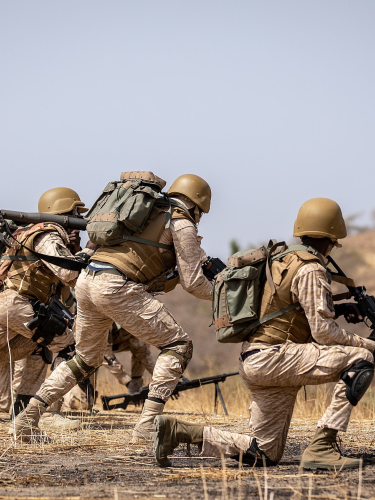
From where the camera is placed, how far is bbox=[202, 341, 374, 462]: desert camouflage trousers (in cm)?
499

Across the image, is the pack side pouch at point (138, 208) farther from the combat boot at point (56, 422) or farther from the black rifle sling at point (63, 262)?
the combat boot at point (56, 422)

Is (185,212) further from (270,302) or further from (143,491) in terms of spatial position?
(143,491)

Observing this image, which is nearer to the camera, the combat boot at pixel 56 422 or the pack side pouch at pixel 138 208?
the pack side pouch at pixel 138 208


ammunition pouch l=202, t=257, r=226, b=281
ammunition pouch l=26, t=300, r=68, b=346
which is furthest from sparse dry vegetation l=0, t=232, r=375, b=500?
ammunition pouch l=202, t=257, r=226, b=281

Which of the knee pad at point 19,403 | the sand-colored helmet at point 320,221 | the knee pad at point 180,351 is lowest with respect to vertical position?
the knee pad at point 19,403

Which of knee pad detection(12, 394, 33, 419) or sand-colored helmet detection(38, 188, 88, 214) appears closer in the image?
knee pad detection(12, 394, 33, 419)

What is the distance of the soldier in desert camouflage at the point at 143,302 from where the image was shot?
613 centimetres

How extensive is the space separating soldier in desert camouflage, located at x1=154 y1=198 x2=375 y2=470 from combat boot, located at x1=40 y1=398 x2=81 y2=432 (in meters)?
2.66

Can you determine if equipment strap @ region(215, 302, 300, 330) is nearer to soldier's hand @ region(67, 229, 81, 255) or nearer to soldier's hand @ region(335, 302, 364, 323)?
soldier's hand @ region(335, 302, 364, 323)

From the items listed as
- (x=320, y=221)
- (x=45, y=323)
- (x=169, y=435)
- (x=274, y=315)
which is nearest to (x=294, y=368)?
(x=274, y=315)

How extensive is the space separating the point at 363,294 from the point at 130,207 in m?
1.94

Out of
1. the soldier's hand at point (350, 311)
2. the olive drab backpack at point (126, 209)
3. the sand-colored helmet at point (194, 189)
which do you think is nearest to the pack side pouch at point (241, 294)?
the soldier's hand at point (350, 311)

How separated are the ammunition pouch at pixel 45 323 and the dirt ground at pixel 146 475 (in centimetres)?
110

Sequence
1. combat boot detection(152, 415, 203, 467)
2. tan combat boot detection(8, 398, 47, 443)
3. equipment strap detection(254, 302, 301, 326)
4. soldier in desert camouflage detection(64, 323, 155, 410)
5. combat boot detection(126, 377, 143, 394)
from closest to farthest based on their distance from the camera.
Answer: combat boot detection(152, 415, 203, 467), equipment strap detection(254, 302, 301, 326), tan combat boot detection(8, 398, 47, 443), soldier in desert camouflage detection(64, 323, 155, 410), combat boot detection(126, 377, 143, 394)
